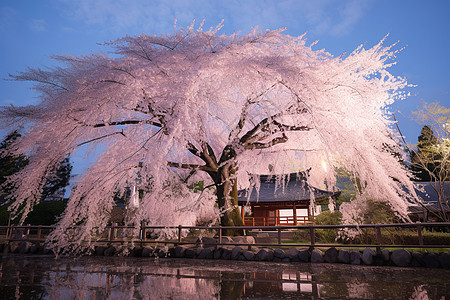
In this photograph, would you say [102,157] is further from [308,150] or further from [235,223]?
[308,150]

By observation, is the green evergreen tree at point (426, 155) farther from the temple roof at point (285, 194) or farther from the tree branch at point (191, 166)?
the tree branch at point (191, 166)

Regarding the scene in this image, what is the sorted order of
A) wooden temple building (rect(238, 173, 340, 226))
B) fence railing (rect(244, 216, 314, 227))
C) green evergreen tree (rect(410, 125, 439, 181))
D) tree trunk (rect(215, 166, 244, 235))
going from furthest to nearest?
fence railing (rect(244, 216, 314, 227))
wooden temple building (rect(238, 173, 340, 226))
green evergreen tree (rect(410, 125, 439, 181))
tree trunk (rect(215, 166, 244, 235))

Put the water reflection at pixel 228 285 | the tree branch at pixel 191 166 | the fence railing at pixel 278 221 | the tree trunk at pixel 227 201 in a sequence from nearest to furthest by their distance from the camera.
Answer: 1. the water reflection at pixel 228 285
2. the tree branch at pixel 191 166
3. the tree trunk at pixel 227 201
4. the fence railing at pixel 278 221

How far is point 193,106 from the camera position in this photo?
678 centimetres

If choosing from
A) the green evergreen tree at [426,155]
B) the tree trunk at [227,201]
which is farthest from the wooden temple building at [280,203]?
the tree trunk at [227,201]

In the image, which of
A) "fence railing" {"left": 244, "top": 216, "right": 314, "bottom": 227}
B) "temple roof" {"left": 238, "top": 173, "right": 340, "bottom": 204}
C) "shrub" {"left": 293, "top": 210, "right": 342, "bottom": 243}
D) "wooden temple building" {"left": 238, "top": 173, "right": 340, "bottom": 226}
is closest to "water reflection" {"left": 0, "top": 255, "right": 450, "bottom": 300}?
"shrub" {"left": 293, "top": 210, "right": 342, "bottom": 243}

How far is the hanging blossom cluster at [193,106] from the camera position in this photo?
7219mm

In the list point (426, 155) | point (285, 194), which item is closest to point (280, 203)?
point (285, 194)

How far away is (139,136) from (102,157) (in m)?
1.55

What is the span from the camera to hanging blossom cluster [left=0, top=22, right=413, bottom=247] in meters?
7.22

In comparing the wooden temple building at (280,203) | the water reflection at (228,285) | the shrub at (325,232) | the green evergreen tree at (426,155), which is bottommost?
the water reflection at (228,285)

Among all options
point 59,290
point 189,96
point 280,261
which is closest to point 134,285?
point 59,290

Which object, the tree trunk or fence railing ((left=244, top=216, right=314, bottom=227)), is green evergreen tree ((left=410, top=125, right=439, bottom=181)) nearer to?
fence railing ((left=244, top=216, right=314, bottom=227))

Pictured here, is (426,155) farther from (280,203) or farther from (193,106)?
(193,106)
